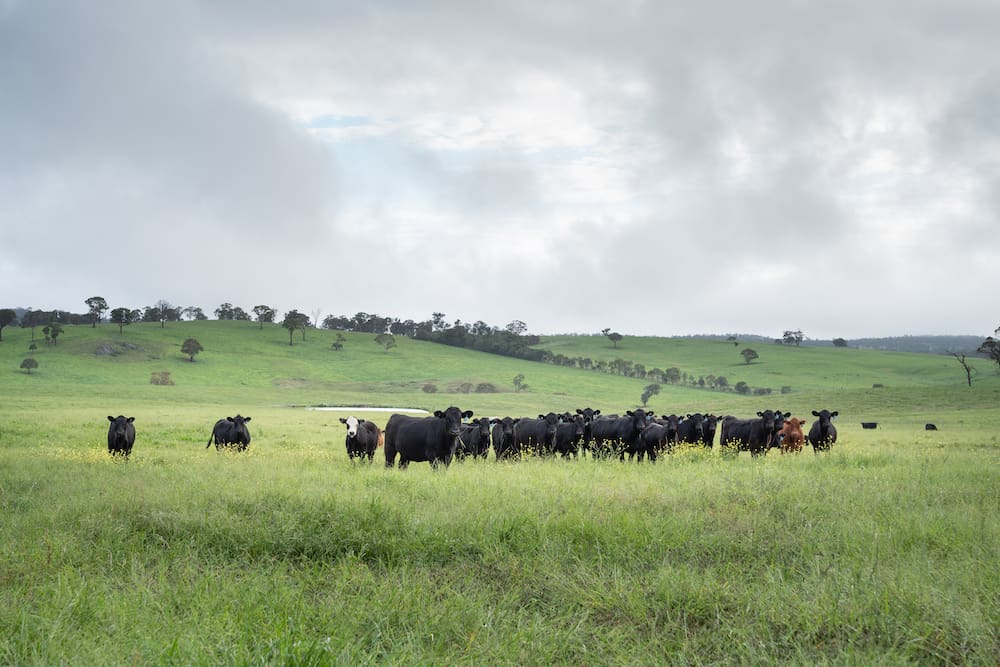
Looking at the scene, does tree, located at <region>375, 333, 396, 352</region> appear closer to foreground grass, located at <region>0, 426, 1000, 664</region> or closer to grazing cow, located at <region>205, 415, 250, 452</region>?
grazing cow, located at <region>205, 415, 250, 452</region>

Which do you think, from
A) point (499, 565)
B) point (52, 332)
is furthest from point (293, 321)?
point (499, 565)

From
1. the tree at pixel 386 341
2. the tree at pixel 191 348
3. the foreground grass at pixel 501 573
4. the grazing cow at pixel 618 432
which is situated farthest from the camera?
the tree at pixel 386 341

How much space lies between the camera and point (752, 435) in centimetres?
2191

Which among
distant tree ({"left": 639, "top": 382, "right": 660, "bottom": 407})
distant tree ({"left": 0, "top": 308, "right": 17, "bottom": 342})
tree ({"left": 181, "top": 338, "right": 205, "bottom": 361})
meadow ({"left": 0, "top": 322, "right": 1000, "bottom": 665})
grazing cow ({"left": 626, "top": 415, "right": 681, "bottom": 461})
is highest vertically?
distant tree ({"left": 0, "top": 308, "right": 17, "bottom": 342})

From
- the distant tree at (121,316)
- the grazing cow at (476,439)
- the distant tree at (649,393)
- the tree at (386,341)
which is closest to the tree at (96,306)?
the distant tree at (121,316)

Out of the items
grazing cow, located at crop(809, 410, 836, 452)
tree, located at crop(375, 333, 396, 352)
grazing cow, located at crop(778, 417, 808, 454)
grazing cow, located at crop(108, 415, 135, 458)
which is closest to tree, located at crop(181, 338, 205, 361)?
tree, located at crop(375, 333, 396, 352)

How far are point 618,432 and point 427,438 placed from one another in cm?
742

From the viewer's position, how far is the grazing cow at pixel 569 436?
74.7ft

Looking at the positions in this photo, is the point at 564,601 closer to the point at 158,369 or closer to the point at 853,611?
the point at 853,611

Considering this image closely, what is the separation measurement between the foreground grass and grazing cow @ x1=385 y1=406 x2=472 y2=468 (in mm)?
4864

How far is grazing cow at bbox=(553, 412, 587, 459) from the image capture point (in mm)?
22781

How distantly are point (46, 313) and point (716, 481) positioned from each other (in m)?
151

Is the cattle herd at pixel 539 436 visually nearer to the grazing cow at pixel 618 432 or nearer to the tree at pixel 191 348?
the grazing cow at pixel 618 432

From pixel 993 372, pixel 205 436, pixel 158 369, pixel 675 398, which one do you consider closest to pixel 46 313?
pixel 158 369
